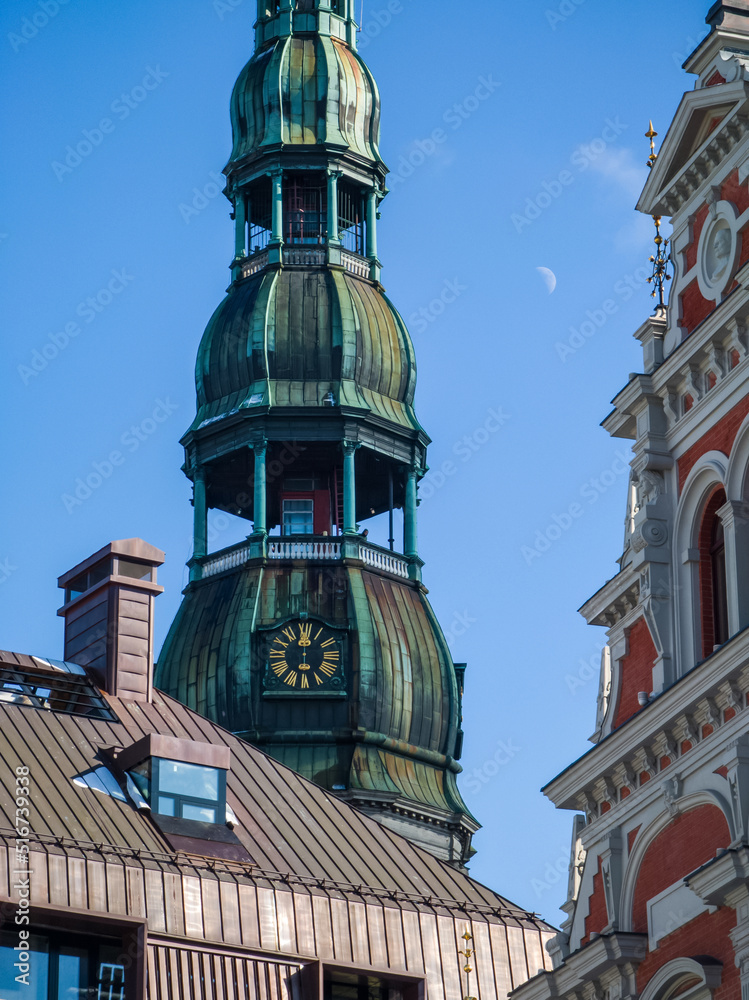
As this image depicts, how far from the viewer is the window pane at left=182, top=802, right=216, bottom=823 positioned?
149 feet

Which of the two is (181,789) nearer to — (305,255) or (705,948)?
(705,948)

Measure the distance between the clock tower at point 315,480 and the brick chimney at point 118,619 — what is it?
77.7ft

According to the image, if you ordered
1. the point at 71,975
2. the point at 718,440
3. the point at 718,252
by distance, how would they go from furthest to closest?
the point at 71,975, the point at 718,252, the point at 718,440

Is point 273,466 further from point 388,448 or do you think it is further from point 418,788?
point 418,788

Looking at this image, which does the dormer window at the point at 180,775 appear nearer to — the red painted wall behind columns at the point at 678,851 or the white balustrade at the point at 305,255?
the red painted wall behind columns at the point at 678,851

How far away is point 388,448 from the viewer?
79312mm

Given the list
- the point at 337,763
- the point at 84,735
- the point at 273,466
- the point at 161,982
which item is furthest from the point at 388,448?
the point at 161,982

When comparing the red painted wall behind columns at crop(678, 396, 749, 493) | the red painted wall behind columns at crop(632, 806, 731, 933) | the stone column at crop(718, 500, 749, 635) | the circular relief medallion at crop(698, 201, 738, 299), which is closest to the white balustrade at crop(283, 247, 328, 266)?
the circular relief medallion at crop(698, 201, 738, 299)

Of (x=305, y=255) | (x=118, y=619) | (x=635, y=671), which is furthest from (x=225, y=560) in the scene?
(x=635, y=671)

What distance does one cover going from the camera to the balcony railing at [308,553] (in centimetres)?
7825

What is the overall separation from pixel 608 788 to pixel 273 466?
142 feet

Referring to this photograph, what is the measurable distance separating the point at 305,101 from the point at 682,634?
51.0m

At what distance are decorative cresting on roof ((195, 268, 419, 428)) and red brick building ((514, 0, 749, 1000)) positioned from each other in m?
40.6

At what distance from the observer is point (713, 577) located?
36438 mm
